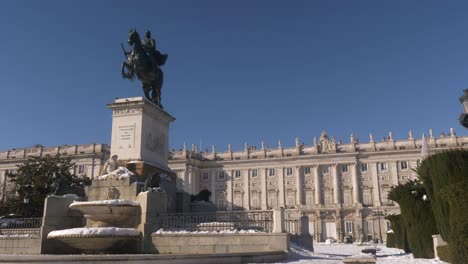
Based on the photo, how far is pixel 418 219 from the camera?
20.5m

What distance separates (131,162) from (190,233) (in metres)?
4.92

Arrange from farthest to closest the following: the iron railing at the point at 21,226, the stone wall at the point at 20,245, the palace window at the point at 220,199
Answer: the palace window at the point at 220,199 < the iron railing at the point at 21,226 < the stone wall at the point at 20,245

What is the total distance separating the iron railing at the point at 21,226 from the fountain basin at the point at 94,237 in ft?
9.27

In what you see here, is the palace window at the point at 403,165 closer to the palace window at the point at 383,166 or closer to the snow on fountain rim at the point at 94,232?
the palace window at the point at 383,166

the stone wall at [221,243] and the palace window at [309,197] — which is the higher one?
the palace window at [309,197]

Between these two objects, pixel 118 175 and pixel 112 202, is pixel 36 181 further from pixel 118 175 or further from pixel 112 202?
pixel 112 202

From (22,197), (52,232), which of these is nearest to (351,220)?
(22,197)

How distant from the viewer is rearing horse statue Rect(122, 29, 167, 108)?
21.4 metres

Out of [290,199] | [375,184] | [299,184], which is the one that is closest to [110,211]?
[299,184]

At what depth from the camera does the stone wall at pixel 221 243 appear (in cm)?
1520

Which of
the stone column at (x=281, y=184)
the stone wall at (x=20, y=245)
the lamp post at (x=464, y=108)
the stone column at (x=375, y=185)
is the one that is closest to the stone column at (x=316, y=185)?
the stone column at (x=281, y=184)

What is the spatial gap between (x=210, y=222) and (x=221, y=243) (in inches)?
79.9

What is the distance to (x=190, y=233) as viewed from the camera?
15625mm

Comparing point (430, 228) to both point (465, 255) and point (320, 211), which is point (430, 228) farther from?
point (320, 211)
